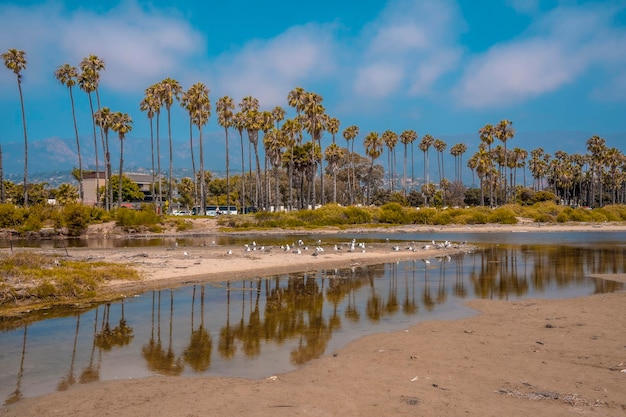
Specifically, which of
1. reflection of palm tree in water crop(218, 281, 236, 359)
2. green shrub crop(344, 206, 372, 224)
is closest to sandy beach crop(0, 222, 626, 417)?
reflection of palm tree in water crop(218, 281, 236, 359)

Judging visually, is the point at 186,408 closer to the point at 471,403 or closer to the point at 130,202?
the point at 471,403

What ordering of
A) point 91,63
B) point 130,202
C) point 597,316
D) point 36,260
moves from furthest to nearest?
point 130,202 < point 91,63 < point 36,260 < point 597,316

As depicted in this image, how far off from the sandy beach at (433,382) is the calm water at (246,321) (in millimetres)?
911

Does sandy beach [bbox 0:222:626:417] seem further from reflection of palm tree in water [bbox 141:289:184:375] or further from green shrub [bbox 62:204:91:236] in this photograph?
green shrub [bbox 62:204:91:236]

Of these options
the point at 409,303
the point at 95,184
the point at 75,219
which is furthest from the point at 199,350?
the point at 95,184

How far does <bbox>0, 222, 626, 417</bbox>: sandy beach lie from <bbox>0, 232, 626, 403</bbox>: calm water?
91cm

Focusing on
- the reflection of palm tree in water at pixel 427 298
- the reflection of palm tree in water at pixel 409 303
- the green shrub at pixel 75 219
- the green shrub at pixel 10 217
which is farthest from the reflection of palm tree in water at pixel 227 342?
the green shrub at pixel 10 217

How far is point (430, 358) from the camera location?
12.2 metres

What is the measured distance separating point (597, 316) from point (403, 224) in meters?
62.0

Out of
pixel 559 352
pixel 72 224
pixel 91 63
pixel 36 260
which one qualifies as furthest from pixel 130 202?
pixel 559 352

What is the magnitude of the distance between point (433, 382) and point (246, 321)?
7.95 meters

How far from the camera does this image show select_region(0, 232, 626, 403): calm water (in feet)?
40.2

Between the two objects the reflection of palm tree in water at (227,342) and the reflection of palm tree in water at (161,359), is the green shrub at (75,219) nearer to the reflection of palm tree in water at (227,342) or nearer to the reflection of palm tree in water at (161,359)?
the reflection of palm tree in water at (227,342)

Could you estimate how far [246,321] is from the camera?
17125 mm
